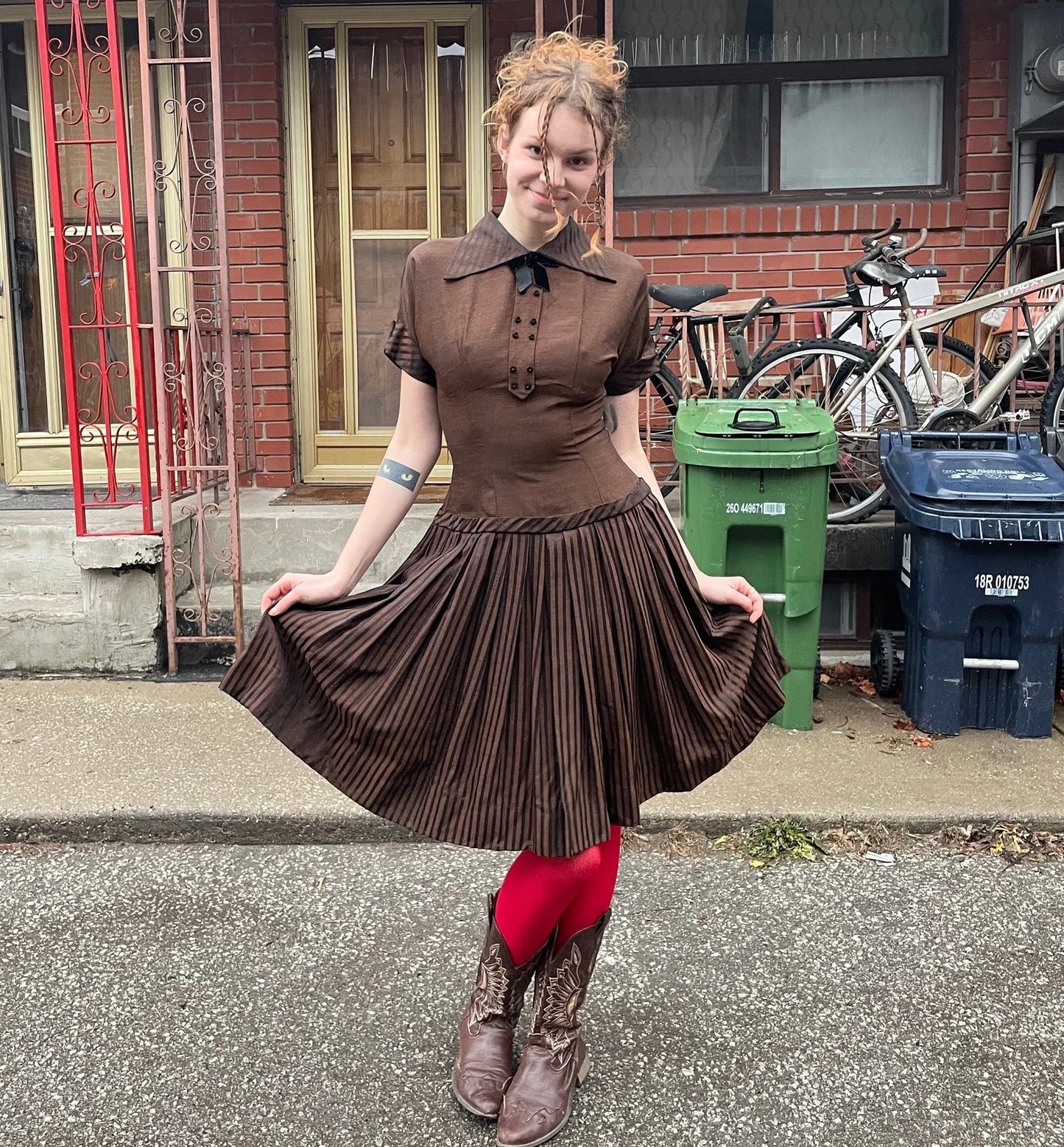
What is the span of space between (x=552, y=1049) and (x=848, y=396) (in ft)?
12.7

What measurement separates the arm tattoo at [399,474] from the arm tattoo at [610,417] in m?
0.38

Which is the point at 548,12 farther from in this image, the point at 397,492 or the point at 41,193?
the point at 397,492

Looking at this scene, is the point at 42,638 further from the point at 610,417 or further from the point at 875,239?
the point at 875,239

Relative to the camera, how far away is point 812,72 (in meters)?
6.20

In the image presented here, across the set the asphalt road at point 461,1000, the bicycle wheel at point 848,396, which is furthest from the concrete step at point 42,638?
the bicycle wheel at point 848,396

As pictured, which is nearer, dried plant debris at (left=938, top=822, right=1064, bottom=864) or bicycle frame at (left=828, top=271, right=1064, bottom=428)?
dried plant debris at (left=938, top=822, right=1064, bottom=864)

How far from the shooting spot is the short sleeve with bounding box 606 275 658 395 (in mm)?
2160

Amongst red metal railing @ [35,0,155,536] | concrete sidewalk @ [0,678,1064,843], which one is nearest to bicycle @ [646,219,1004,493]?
concrete sidewalk @ [0,678,1064,843]

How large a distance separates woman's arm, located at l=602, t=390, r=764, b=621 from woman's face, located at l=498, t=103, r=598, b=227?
393 mm

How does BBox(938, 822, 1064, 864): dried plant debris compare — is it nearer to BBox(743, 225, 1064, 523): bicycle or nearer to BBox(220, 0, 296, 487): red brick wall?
BBox(743, 225, 1064, 523): bicycle

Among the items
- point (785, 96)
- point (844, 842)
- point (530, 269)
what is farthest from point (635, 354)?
point (785, 96)

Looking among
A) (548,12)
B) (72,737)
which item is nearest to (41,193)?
(548,12)

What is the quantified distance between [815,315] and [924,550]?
6.83 ft

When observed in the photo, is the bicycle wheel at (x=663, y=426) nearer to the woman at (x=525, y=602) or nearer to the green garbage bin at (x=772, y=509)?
the green garbage bin at (x=772, y=509)
